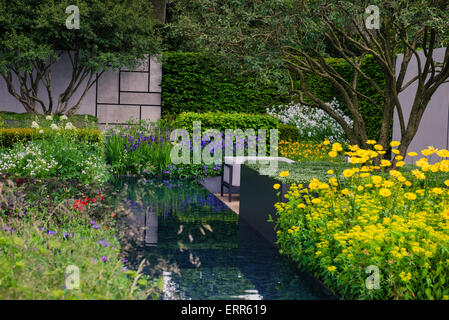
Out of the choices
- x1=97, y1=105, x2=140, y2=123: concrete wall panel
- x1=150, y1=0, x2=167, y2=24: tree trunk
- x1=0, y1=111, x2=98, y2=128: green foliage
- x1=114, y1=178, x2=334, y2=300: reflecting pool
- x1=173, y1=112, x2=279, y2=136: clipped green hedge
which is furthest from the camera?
x1=150, y1=0, x2=167, y2=24: tree trunk

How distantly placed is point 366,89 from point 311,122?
74.3 inches

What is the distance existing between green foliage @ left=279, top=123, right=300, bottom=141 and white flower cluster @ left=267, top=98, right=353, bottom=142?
35 cm

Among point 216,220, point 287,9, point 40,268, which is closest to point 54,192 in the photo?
point 216,220

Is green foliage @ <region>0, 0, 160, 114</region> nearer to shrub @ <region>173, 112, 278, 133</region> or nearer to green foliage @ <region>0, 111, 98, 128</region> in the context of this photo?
green foliage @ <region>0, 111, 98, 128</region>

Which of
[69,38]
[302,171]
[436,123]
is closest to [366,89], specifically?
[436,123]

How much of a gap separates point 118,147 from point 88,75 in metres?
7.74

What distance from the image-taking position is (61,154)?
8375 mm

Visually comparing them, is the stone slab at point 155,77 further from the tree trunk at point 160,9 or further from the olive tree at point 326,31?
the olive tree at point 326,31

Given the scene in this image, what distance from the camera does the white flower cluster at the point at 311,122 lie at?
15414mm

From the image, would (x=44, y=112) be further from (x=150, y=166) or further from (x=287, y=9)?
(x=287, y=9)

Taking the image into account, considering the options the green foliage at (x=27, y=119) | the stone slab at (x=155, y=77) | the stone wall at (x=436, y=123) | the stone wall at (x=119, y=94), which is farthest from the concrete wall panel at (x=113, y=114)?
the stone wall at (x=436, y=123)

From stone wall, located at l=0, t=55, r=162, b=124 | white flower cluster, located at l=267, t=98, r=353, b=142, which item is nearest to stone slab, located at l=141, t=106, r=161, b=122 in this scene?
stone wall, located at l=0, t=55, r=162, b=124

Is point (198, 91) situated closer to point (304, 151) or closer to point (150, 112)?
point (150, 112)

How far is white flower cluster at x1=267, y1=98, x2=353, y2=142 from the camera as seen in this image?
50.6ft
